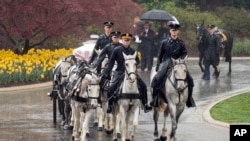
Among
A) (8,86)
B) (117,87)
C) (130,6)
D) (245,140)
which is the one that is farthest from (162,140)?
(130,6)

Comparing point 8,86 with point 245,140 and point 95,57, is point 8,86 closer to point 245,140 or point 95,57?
point 95,57

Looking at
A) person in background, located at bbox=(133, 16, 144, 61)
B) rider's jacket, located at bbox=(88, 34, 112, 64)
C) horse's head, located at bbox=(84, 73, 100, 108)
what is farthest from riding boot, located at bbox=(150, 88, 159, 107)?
person in background, located at bbox=(133, 16, 144, 61)

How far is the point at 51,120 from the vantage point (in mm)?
19781

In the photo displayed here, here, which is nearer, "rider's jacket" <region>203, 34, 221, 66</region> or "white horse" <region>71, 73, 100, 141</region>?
"white horse" <region>71, 73, 100, 141</region>

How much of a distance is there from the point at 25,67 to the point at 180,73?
1305 centimetres

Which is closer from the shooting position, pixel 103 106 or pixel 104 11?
pixel 103 106

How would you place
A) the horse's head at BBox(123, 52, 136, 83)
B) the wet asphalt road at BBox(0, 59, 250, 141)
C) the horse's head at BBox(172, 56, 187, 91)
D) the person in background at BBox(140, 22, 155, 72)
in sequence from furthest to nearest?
the person in background at BBox(140, 22, 155, 72)
the wet asphalt road at BBox(0, 59, 250, 141)
the horse's head at BBox(172, 56, 187, 91)
the horse's head at BBox(123, 52, 136, 83)

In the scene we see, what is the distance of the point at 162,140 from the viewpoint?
1662 centimetres

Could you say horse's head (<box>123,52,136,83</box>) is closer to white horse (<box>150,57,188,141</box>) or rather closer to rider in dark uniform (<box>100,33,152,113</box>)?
rider in dark uniform (<box>100,33,152,113</box>)

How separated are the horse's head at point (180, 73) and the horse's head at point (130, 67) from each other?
1.00 meters

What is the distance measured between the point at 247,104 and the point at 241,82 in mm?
8016

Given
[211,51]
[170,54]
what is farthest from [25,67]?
[170,54]

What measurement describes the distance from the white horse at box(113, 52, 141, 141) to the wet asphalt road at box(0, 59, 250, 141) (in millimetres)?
1237

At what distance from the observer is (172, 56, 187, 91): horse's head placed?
15.6m
